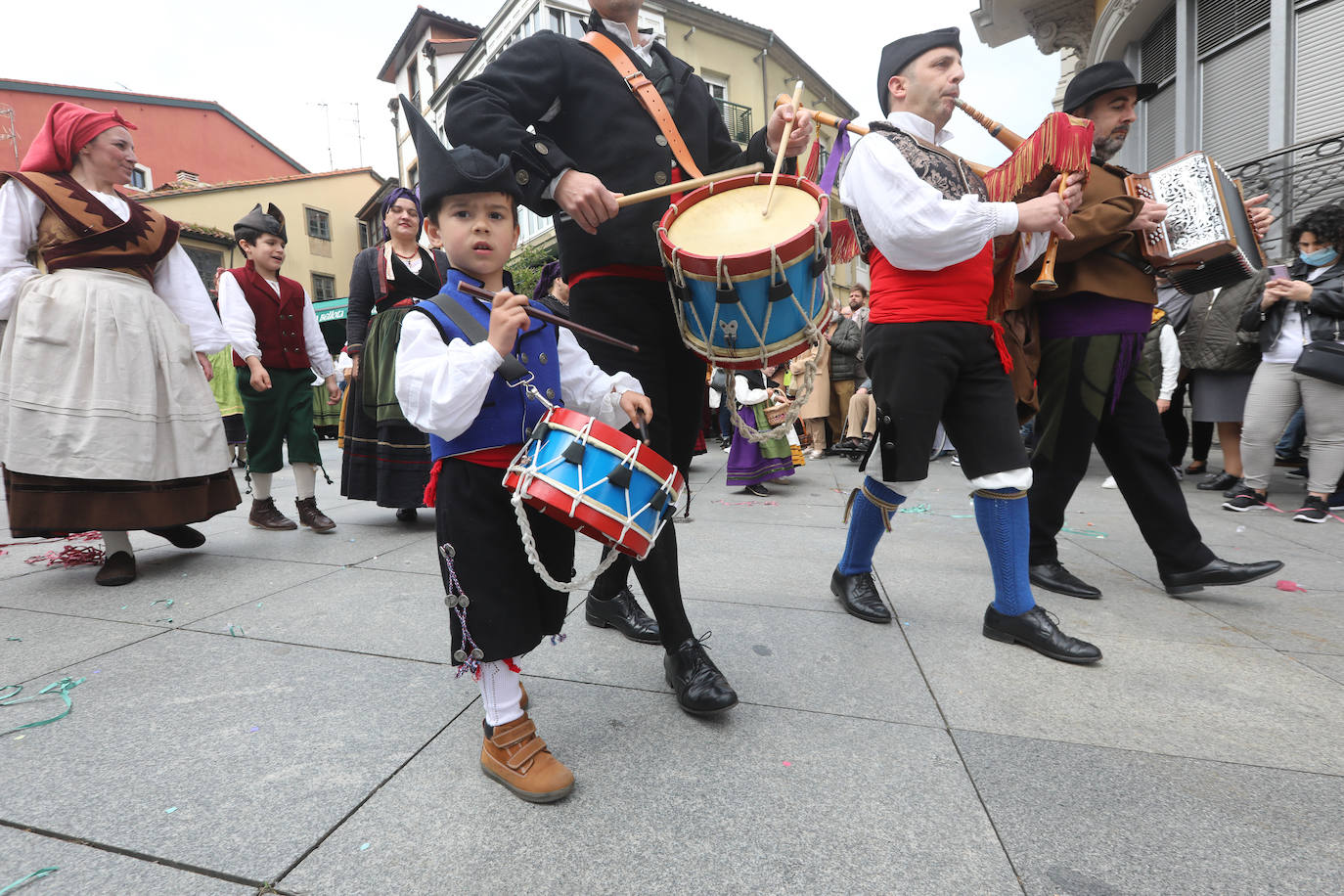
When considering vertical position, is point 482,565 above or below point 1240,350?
below

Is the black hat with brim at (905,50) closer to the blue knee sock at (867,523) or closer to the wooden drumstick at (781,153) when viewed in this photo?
the wooden drumstick at (781,153)

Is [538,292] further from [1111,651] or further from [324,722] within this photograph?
[1111,651]

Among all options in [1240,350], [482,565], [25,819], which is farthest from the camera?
[1240,350]

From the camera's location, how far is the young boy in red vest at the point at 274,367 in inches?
161

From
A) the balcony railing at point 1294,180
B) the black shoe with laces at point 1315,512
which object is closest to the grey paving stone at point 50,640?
the black shoe with laces at point 1315,512

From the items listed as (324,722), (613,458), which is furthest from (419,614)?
(613,458)

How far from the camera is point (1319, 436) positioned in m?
4.49

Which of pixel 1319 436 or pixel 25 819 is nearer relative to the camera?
pixel 25 819

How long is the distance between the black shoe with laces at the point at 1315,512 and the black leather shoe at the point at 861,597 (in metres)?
3.77

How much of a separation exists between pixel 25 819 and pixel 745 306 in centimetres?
187

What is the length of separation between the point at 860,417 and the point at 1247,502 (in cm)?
392

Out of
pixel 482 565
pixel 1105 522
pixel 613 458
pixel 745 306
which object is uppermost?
pixel 745 306

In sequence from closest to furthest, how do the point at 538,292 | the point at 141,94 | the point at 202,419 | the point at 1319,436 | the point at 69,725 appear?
the point at 69,725 → the point at 538,292 → the point at 202,419 → the point at 1319,436 → the point at 141,94

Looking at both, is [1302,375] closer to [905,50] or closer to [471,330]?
[905,50]
